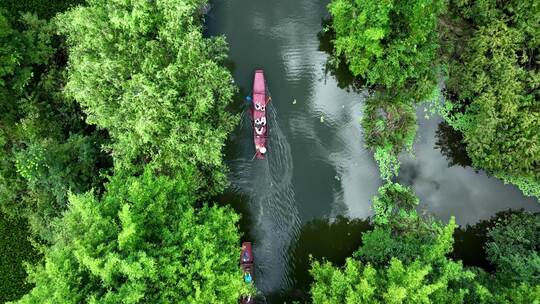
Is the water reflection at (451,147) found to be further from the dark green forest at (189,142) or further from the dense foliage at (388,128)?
the dense foliage at (388,128)

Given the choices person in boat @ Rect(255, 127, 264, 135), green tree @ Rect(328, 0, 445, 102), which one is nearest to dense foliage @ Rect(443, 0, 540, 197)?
green tree @ Rect(328, 0, 445, 102)

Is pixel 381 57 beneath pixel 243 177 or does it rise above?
above

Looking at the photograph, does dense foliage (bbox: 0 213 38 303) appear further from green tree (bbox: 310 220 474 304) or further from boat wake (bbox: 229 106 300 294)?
green tree (bbox: 310 220 474 304)

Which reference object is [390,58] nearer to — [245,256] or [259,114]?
[259,114]

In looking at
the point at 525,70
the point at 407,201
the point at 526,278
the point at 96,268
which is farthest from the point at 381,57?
the point at 96,268

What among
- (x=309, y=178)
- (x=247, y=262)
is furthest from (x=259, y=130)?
(x=247, y=262)

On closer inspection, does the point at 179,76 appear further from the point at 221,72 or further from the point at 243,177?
the point at 243,177
